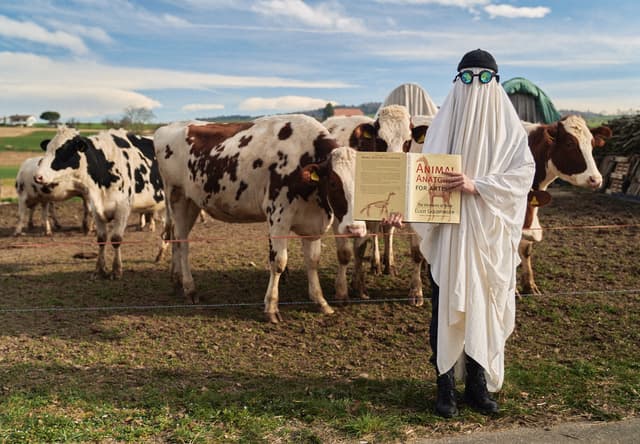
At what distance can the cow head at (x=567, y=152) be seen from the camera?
24.3 ft

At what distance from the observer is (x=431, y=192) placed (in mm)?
4113

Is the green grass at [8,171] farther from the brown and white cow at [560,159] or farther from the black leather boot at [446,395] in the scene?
the black leather boot at [446,395]

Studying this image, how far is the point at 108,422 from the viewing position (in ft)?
13.7

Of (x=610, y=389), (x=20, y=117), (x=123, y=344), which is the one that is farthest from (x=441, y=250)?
(x=20, y=117)

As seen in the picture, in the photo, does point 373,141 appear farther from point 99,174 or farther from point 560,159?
point 99,174

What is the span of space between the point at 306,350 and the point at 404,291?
102 inches

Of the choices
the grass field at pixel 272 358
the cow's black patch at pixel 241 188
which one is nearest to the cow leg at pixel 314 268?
the grass field at pixel 272 358

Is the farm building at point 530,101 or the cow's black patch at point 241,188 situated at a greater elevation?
the farm building at point 530,101

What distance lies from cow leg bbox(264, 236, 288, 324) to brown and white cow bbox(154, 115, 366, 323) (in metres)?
0.01

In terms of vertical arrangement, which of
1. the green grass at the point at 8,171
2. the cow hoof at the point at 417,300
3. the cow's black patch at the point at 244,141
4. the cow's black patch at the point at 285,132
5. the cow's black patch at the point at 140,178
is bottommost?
the cow hoof at the point at 417,300

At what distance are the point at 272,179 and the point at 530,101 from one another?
19942 millimetres

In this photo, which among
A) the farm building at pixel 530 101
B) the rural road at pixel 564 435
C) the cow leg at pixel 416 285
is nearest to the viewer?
the rural road at pixel 564 435

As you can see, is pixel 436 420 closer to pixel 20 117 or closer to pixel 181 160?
pixel 181 160

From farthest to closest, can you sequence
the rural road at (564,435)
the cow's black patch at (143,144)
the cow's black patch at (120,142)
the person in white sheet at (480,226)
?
1. the cow's black patch at (143,144)
2. the cow's black patch at (120,142)
3. the person in white sheet at (480,226)
4. the rural road at (564,435)
